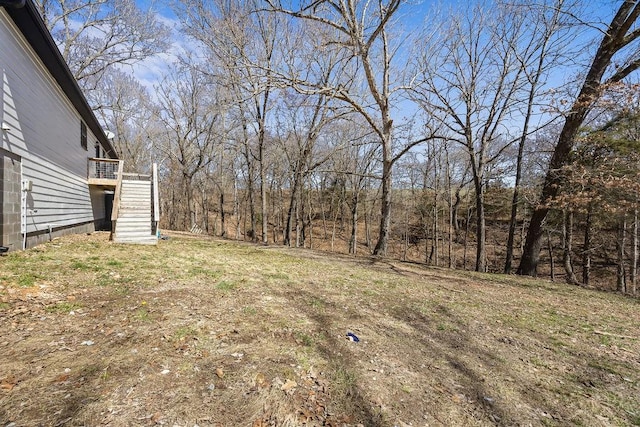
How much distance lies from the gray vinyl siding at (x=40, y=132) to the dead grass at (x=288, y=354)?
2.31m

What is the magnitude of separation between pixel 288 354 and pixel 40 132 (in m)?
8.35

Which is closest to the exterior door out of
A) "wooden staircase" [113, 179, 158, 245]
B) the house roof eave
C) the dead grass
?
the dead grass

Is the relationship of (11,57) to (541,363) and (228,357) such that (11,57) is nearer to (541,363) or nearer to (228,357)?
(228,357)

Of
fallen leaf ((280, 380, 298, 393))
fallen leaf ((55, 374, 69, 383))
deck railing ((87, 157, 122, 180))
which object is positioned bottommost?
fallen leaf ((280, 380, 298, 393))

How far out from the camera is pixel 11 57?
18.4ft

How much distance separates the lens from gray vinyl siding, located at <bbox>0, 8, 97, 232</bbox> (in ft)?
18.2

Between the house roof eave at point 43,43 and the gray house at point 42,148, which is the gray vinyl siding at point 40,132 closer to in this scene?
the gray house at point 42,148

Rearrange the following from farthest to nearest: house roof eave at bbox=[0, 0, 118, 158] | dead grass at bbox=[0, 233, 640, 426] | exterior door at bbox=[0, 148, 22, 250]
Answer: house roof eave at bbox=[0, 0, 118, 158] → exterior door at bbox=[0, 148, 22, 250] → dead grass at bbox=[0, 233, 640, 426]

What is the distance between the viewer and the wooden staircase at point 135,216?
8.61 metres

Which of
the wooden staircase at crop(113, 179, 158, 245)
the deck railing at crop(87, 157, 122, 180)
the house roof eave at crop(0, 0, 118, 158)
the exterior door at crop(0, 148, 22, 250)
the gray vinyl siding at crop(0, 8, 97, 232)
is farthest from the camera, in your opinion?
the deck railing at crop(87, 157, 122, 180)

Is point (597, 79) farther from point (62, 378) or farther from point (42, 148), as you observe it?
point (42, 148)

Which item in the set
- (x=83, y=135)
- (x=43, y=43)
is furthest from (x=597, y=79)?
(x=83, y=135)

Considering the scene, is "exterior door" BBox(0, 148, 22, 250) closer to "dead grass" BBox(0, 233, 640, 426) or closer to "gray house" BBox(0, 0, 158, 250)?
"gray house" BBox(0, 0, 158, 250)

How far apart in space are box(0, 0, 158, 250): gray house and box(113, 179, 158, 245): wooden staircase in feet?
0.09
